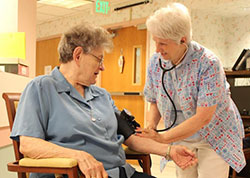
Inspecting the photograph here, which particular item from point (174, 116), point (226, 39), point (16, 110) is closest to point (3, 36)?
point (16, 110)

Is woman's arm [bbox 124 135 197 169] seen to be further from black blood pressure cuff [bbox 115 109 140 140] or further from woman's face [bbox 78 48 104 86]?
woman's face [bbox 78 48 104 86]

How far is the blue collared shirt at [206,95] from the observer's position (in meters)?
1.53

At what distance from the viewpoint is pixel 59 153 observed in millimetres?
1281

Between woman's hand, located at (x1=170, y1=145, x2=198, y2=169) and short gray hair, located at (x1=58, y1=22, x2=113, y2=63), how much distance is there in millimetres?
625

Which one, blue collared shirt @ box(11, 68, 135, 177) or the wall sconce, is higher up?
the wall sconce

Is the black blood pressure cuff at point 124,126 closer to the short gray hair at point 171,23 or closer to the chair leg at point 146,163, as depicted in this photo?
the chair leg at point 146,163

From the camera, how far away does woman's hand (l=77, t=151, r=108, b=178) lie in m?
1.22

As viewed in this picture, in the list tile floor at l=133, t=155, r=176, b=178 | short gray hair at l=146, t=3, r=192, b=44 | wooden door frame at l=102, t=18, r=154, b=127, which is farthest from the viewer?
wooden door frame at l=102, t=18, r=154, b=127

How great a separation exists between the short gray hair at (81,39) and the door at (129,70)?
304 cm

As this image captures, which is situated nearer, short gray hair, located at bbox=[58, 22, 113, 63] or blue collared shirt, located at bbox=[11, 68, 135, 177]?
blue collared shirt, located at bbox=[11, 68, 135, 177]

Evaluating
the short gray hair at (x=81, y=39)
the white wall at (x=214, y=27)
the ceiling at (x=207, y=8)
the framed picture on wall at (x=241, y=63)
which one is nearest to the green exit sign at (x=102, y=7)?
the ceiling at (x=207, y=8)

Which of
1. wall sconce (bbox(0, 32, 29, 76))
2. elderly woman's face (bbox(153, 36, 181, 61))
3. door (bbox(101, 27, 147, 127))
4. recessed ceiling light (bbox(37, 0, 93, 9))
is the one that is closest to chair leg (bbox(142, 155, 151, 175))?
elderly woman's face (bbox(153, 36, 181, 61))

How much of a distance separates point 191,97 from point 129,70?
10.4ft

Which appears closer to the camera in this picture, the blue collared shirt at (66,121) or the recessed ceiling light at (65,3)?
the blue collared shirt at (66,121)
